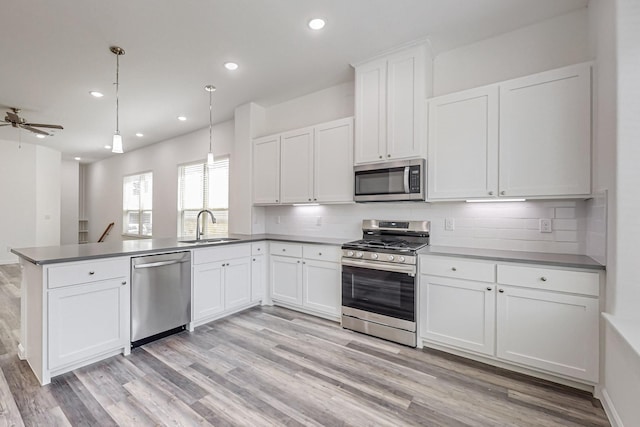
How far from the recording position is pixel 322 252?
11.0 ft

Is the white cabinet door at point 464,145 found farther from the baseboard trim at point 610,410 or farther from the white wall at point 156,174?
the white wall at point 156,174

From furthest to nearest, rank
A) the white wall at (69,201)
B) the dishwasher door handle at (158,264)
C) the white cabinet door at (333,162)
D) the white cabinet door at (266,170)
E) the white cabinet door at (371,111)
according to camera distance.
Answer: the white wall at (69,201)
the white cabinet door at (266,170)
the white cabinet door at (333,162)
the white cabinet door at (371,111)
the dishwasher door handle at (158,264)

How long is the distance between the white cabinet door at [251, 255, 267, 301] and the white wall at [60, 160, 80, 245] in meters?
8.81

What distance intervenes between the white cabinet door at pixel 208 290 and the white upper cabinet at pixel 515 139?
8.19ft

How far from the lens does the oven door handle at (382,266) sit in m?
2.65

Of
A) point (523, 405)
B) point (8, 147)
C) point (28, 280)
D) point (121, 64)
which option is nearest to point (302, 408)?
point (523, 405)

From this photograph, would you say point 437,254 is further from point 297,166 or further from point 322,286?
point 297,166

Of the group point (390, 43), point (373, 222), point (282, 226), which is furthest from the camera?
point (282, 226)

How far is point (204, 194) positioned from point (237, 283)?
8.76 feet

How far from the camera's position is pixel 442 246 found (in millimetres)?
2988

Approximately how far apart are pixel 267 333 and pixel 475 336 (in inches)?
77.6

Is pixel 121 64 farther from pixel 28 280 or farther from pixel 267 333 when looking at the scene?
pixel 267 333

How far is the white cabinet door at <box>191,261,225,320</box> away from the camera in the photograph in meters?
3.10

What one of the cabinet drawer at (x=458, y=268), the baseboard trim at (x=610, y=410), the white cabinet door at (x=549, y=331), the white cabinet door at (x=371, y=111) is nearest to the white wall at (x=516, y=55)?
the white cabinet door at (x=371, y=111)
